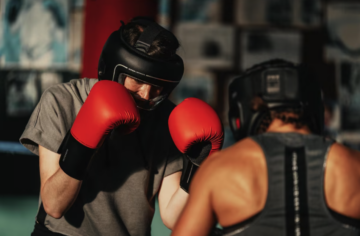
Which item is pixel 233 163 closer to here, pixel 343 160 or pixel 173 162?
pixel 343 160

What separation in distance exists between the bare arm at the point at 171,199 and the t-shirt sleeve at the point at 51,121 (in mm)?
446

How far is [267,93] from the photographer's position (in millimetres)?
1229

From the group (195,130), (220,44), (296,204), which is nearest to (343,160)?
(296,204)

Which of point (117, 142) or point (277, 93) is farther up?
point (277, 93)

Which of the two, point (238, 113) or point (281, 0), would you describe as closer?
point (238, 113)

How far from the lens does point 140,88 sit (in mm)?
1721

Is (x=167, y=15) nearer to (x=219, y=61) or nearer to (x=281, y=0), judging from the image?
(x=219, y=61)

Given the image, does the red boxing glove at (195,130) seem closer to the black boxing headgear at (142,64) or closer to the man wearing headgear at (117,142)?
the man wearing headgear at (117,142)

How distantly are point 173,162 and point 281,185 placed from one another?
791mm

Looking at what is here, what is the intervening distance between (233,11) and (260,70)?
2947 millimetres

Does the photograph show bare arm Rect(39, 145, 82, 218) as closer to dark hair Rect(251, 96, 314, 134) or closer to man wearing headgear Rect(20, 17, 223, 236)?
man wearing headgear Rect(20, 17, 223, 236)

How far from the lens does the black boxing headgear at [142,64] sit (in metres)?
1.66

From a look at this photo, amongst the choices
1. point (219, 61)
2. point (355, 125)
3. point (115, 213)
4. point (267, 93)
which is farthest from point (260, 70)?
point (355, 125)

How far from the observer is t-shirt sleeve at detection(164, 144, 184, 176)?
1.86 meters
